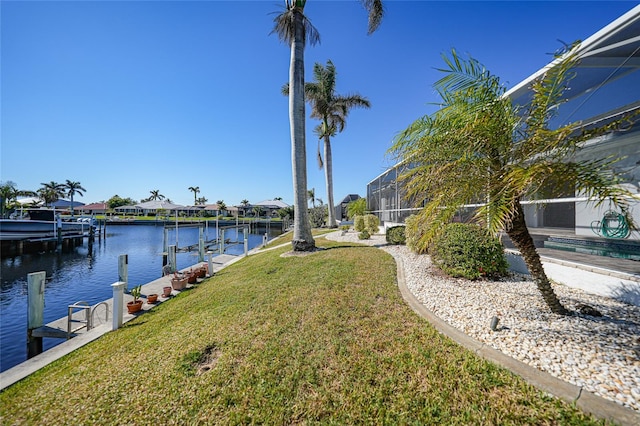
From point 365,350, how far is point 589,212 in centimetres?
819

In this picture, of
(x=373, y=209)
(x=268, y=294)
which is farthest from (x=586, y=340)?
(x=373, y=209)

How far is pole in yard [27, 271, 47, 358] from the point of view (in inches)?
234

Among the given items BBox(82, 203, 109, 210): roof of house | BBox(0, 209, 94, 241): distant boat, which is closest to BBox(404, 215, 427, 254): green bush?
BBox(0, 209, 94, 241): distant boat

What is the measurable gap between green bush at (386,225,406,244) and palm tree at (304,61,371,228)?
977 cm

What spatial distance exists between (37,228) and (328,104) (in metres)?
29.9

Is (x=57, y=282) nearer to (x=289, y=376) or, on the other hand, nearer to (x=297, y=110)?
(x=297, y=110)

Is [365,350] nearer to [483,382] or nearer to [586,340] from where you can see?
[483,382]

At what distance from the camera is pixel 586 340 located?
9.09 feet

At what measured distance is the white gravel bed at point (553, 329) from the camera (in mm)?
2250

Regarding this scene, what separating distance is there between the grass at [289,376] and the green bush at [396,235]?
5.91 m

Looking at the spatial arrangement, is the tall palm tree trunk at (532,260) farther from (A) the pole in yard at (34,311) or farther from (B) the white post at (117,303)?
(A) the pole in yard at (34,311)

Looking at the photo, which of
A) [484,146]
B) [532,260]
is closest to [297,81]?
[484,146]

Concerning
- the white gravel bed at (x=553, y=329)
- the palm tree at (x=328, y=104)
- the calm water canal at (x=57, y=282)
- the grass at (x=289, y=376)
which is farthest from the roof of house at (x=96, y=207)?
the white gravel bed at (x=553, y=329)

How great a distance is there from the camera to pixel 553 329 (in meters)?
3.04
